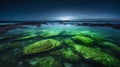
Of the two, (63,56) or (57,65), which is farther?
(63,56)

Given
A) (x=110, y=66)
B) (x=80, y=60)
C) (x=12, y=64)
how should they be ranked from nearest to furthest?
(x=110, y=66)
(x=12, y=64)
(x=80, y=60)

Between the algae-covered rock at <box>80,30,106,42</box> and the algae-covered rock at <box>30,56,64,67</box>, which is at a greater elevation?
the algae-covered rock at <box>30,56,64,67</box>

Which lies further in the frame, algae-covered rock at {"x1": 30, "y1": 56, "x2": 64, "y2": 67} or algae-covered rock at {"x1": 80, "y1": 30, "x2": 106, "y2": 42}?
algae-covered rock at {"x1": 80, "y1": 30, "x2": 106, "y2": 42}

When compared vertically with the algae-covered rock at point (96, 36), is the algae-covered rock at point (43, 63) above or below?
above

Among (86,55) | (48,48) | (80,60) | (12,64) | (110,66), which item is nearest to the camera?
(110,66)

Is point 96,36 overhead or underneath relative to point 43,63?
underneath

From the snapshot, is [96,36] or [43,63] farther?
[96,36]

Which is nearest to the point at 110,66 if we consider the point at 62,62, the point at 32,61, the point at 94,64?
the point at 94,64

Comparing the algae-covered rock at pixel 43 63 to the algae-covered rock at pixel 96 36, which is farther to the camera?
the algae-covered rock at pixel 96 36

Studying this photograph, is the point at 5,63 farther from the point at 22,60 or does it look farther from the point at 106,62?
the point at 106,62
